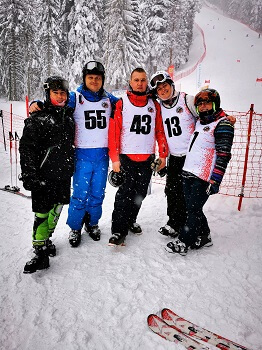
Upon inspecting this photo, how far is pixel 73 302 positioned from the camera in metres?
2.66

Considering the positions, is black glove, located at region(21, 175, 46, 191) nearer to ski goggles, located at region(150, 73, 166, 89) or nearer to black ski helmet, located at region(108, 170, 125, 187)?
black ski helmet, located at region(108, 170, 125, 187)

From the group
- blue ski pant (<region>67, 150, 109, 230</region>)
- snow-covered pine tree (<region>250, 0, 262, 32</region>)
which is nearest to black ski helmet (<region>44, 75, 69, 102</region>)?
blue ski pant (<region>67, 150, 109, 230</region>)

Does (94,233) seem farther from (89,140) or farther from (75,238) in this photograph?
(89,140)

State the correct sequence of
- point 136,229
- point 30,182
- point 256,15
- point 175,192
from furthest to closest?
point 256,15
point 136,229
point 175,192
point 30,182

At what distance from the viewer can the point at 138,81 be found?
11.0 feet

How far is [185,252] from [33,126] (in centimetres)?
264

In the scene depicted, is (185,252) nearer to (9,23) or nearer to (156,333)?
(156,333)

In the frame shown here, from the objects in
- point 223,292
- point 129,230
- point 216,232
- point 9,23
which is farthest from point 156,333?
point 9,23

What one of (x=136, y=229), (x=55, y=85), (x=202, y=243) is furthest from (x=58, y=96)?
(x=202, y=243)

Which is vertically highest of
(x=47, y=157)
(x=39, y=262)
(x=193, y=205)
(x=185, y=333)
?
(x=47, y=157)

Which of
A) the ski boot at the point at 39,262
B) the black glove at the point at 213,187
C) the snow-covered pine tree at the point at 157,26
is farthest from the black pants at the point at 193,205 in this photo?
the snow-covered pine tree at the point at 157,26

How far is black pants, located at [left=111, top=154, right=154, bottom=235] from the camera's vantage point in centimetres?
359

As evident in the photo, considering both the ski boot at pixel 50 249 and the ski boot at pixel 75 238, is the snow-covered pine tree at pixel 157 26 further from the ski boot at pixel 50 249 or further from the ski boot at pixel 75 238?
the ski boot at pixel 50 249

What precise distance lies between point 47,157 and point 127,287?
1.85 meters
